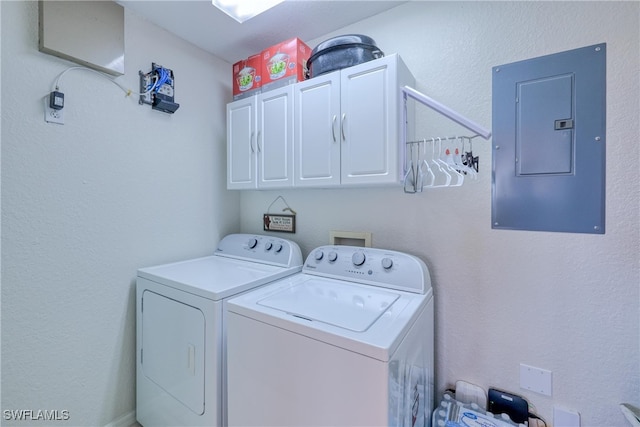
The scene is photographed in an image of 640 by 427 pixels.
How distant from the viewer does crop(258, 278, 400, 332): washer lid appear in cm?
102

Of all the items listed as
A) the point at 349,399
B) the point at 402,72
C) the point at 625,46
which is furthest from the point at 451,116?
the point at 349,399

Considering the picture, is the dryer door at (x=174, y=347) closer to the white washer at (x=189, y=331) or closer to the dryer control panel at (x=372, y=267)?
the white washer at (x=189, y=331)

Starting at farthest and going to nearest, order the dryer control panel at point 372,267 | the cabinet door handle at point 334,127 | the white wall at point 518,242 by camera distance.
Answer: the cabinet door handle at point 334,127 < the dryer control panel at point 372,267 < the white wall at point 518,242

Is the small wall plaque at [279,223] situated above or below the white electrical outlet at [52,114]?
below

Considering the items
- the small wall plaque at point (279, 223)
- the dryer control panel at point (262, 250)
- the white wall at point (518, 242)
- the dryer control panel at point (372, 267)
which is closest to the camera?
the white wall at point (518, 242)

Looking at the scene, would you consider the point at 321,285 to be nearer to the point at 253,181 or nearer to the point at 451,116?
the point at 253,181

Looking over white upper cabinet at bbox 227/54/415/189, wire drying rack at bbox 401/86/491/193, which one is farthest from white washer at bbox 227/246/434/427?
white upper cabinet at bbox 227/54/415/189

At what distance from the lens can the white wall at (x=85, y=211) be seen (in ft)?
4.18

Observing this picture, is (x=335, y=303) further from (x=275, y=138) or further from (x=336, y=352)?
(x=275, y=138)

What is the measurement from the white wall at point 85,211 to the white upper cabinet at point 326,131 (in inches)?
19.3

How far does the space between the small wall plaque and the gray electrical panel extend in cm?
126

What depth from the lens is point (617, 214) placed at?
1136 mm

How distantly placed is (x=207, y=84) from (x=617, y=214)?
2489 millimetres
